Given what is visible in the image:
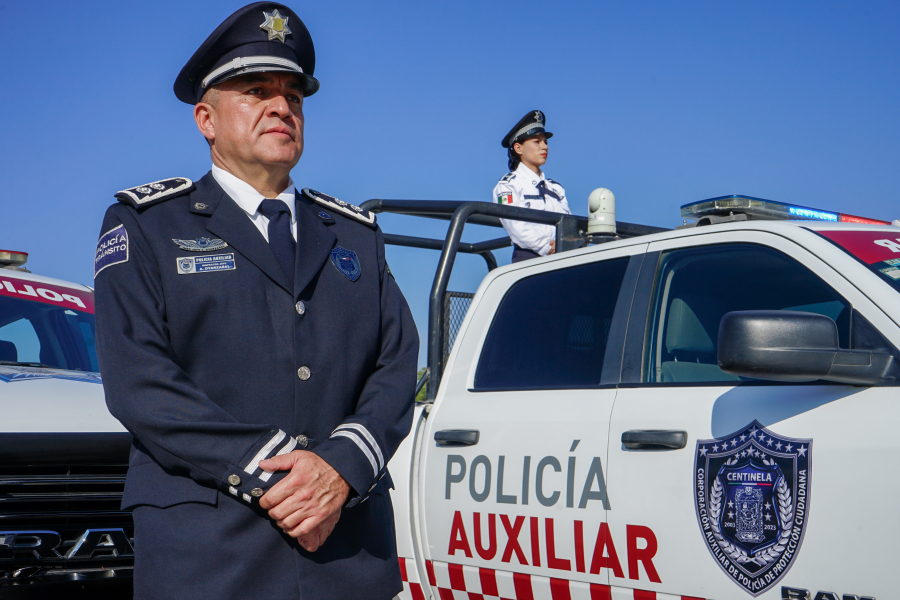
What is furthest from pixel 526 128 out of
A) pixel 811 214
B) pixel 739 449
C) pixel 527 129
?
pixel 739 449

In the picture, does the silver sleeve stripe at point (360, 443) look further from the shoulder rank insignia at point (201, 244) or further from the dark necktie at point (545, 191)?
the dark necktie at point (545, 191)

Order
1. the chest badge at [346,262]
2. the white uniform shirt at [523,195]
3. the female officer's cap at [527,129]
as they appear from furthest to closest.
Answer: the female officer's cap at [527,129], the white uniform shirt at [523,195], the chest badge at [346,262]

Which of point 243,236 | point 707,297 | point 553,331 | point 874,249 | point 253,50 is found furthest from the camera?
point 553,331

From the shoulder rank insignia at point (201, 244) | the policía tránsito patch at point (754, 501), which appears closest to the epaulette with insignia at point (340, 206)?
the shoulder rank insignia at point (201, 244)

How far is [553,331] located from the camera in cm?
316

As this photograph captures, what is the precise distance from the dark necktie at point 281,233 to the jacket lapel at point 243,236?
0.07ft

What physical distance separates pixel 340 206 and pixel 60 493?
2.14 m

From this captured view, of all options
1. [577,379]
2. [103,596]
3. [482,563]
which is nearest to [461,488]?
[482,563]

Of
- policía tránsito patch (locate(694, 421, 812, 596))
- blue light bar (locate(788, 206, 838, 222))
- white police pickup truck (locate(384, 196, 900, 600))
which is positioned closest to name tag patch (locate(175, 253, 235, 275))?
white police pickup truck (locate(384, 196, 900, 600))

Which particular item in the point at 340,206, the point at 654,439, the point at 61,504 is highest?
the point at 340,206

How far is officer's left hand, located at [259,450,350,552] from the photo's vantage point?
5.90ft

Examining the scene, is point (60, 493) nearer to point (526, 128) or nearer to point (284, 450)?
point (284, 450)

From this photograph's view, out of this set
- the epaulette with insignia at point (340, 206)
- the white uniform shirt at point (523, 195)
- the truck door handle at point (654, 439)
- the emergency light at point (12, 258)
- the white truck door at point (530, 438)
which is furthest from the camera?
the emergency light at point (12, 258)

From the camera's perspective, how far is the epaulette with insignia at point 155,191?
202 cm
